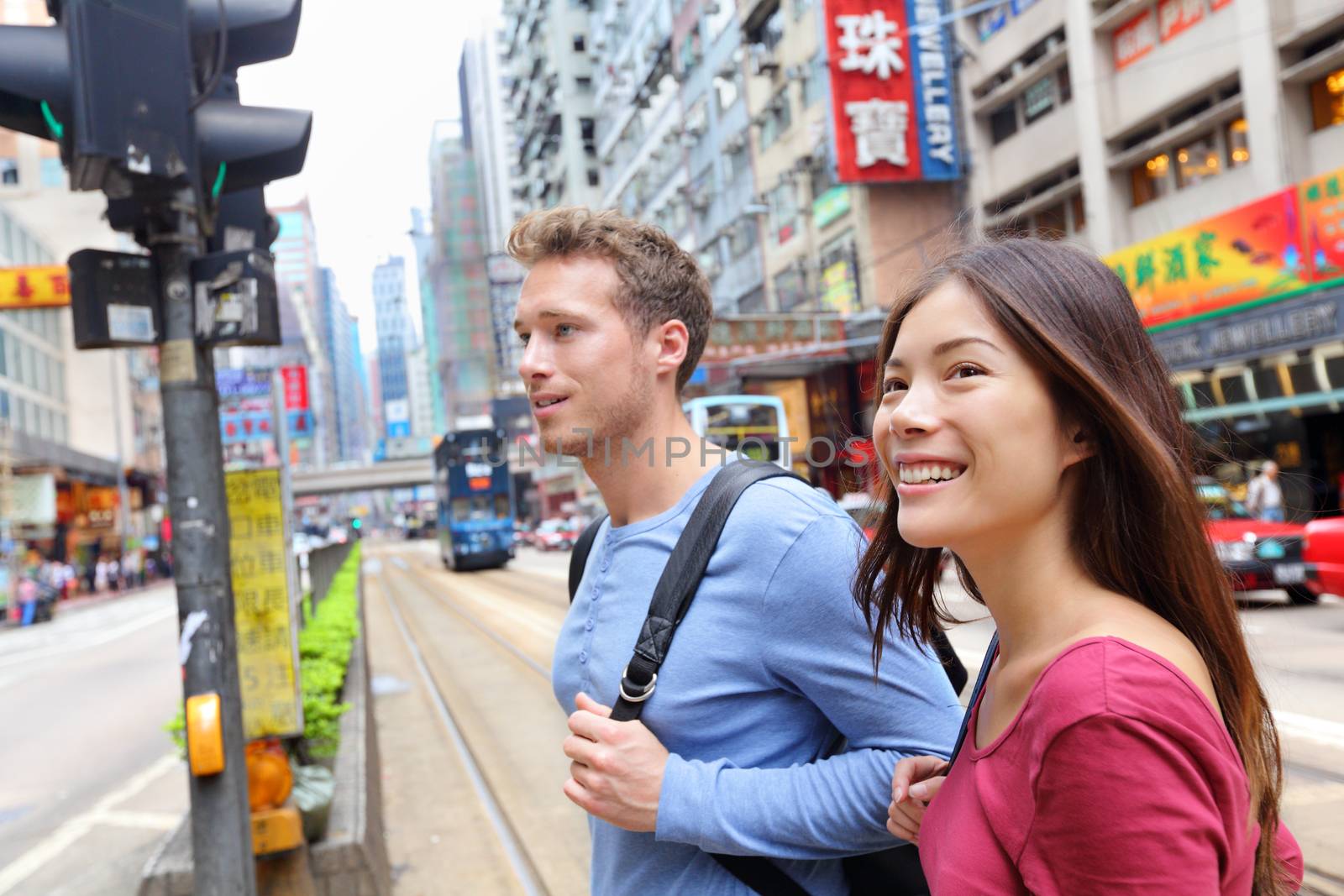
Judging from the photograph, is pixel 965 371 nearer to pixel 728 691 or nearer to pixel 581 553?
pixel 728 691

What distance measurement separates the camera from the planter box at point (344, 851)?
13.2ft

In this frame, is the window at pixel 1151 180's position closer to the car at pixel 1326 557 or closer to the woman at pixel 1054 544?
the car at pixel 1326 557

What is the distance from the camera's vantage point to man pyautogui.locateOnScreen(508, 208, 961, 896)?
5.10ft

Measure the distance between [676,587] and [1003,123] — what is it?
2488 centimetres

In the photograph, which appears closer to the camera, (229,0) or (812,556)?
(812,556)

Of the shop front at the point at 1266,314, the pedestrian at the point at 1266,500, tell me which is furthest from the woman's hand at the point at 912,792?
the pedestrian at the point at 1266,500

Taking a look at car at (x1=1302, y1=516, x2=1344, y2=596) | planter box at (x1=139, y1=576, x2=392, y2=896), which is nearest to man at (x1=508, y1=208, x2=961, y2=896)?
Result: planter box at (x1=139, y1=576, x2=392, y2=896)

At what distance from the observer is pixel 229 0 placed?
3.46m

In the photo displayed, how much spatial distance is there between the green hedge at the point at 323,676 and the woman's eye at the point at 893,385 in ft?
11.9

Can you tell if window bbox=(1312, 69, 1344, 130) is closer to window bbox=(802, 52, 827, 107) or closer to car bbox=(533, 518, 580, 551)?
window bbox=(802, 52, 827, 107)

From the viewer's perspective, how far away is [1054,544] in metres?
1.20

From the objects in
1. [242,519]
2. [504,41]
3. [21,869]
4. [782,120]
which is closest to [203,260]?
[242,519]

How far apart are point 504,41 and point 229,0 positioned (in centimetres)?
9794

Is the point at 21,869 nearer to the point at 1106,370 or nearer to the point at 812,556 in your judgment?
the point at 812,556
